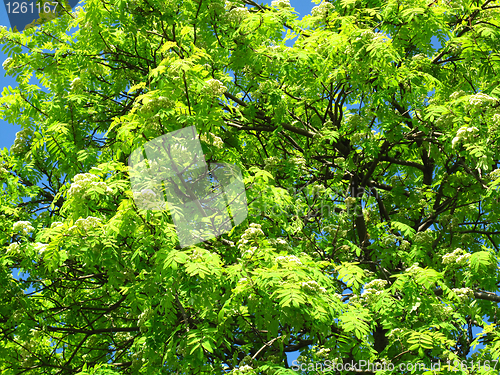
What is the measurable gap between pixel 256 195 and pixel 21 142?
479 cm

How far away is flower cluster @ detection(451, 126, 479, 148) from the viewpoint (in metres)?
5.97

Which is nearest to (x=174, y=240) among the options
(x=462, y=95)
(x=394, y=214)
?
(x=462, y=95)

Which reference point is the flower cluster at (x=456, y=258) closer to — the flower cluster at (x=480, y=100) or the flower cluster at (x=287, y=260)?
the flower cluster at (x=480, y=100)

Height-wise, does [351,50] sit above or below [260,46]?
below

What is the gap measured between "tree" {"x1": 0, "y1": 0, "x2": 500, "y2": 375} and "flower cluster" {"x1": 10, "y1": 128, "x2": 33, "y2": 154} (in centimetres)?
3

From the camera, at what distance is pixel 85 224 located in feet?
16.2

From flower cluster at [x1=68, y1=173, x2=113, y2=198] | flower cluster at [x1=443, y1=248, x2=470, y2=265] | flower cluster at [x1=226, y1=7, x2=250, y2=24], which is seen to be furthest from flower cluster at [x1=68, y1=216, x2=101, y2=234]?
flower cluster at [x1=443, y1=248, x2=470, y2=265]

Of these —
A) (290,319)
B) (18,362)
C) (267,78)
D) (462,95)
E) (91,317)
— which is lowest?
(290,319)

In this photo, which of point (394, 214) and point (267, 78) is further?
point (394, 214)

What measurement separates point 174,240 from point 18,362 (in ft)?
14.8

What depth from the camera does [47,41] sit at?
8.03 metres

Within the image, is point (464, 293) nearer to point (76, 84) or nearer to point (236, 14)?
point (236, 14)

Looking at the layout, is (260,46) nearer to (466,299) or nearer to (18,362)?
(466,299)

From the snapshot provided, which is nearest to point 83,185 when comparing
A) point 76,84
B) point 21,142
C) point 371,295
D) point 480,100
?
point 76,84
